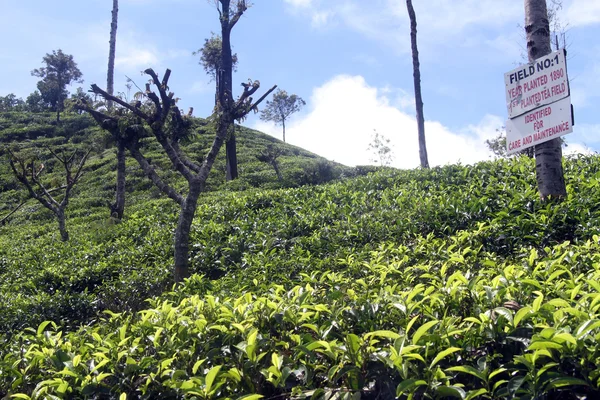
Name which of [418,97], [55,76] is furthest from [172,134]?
[55,76]

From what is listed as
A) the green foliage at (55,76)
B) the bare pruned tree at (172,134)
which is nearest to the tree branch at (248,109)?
the bare pruned tree at (172,134)

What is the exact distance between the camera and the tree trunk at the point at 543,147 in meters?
5.54

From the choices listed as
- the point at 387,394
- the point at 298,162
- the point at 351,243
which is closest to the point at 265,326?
the point at 387,394

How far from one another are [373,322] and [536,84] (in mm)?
3904


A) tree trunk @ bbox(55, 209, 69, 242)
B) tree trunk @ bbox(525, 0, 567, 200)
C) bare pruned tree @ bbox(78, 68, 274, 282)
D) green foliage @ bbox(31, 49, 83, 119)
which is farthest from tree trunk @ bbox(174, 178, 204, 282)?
green foliage @ bbox(31, 49, 83, 119)

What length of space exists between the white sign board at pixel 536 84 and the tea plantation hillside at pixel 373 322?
3.33 feet

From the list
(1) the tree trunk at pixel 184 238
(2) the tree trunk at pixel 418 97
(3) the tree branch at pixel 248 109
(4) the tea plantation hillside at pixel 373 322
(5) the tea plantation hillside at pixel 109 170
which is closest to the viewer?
(4) the tea plantation hillside at pixel 373 322

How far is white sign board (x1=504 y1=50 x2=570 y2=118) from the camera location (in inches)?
207

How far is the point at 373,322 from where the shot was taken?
2.72m

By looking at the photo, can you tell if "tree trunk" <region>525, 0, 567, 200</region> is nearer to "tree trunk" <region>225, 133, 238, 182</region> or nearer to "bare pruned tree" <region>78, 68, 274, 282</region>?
"bare pruned tree" <region>78, 68, 274, 282</region>

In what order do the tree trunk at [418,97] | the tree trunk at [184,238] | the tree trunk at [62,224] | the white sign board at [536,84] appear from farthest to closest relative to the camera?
the tree trunk at [418,97] < the tree trunk at [62,224] < the tree trunk at [184,238] < the white sign board at [536,84]

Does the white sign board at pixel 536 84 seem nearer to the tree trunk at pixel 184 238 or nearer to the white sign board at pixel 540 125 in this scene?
the white sign board at pixel 540 125

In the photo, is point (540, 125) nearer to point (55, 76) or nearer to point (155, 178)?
point (155, 178)

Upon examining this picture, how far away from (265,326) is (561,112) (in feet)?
13.1
